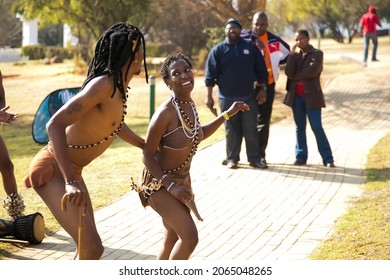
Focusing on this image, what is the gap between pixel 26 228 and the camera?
7566 mm

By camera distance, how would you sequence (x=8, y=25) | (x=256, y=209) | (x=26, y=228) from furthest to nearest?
(x=8, y=25) → (x=256, y=209) → (x=26, y=228)

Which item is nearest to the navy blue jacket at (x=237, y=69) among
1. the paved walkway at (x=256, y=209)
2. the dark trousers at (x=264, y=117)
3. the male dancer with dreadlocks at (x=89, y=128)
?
the dark trousers at (x=264, y=117)

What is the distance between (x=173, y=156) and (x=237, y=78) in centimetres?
549

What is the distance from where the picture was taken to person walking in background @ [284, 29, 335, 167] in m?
11.4

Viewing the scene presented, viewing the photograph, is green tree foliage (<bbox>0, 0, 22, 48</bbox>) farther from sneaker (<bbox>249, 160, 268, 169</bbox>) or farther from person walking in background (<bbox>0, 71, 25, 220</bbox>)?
person walking in background (<bbox>0, 71, 25, 220</bbox>)

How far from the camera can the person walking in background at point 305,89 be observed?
1145cm

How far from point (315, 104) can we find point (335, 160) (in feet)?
3.51

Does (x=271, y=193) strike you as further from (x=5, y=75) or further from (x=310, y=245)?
(x=5, y=75)

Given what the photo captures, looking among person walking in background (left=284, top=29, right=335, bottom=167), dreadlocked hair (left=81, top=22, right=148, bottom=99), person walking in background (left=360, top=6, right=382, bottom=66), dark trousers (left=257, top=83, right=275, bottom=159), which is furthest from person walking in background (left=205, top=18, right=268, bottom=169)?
person walking in background (left=360, top=6, right=382, bottom=66)

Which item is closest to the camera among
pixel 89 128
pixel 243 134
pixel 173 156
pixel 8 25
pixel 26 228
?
pixel 89 128

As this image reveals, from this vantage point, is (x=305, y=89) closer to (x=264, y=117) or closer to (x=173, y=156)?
(x=264, y=117)

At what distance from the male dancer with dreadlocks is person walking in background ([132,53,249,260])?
323mm

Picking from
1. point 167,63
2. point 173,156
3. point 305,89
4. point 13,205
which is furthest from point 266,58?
point 173,156

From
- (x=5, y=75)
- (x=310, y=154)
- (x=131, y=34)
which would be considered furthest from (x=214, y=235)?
(x=5, y=75)
